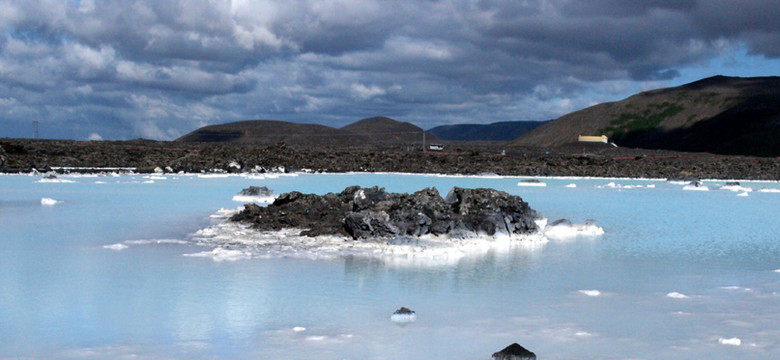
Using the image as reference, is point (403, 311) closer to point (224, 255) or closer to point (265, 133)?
point (224, 255)

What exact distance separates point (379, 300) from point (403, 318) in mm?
1005

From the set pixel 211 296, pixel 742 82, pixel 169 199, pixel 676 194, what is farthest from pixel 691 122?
pixel 211 296

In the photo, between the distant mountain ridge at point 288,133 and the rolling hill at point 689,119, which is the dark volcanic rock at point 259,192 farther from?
the distant mountain ridge at point 288,133

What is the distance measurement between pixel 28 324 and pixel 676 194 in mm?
28640

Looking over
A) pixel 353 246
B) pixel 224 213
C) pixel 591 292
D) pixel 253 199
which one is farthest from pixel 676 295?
pixel 253 199

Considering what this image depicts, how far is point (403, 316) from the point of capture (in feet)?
23.5

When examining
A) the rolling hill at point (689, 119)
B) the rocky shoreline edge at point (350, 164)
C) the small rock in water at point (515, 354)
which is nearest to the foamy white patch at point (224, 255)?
the small rock in water at point (515, 354)

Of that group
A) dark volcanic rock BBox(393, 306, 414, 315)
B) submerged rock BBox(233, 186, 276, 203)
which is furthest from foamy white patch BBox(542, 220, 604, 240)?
submerged rock BBox(233, 186, 276, 203)

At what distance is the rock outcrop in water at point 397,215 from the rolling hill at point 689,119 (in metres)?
110

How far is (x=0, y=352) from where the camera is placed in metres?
5.88

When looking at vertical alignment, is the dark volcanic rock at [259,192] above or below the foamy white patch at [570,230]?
above

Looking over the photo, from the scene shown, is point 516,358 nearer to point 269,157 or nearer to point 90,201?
point 90,201

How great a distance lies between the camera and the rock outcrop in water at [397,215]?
12734mm

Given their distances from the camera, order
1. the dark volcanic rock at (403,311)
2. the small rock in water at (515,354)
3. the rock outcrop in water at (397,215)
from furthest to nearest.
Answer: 1. the rock outcrop in water at (397,215)
2. the dark volcanic rock at (403,311)
3. the small rock in water at (515,354)
